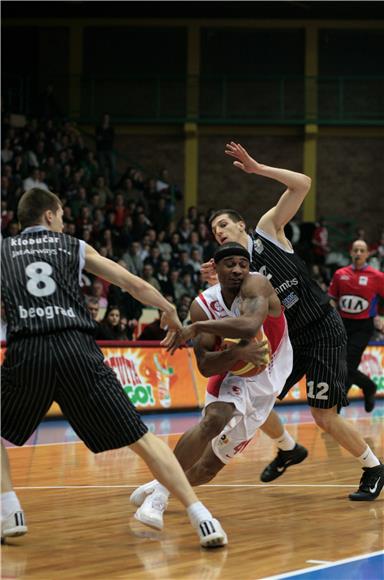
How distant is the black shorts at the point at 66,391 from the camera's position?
6.25m

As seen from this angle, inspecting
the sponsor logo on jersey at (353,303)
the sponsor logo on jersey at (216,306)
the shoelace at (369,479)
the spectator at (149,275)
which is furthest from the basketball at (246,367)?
the spectator at (149,275)

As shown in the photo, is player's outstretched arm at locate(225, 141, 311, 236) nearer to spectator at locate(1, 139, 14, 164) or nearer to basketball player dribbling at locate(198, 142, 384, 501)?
basketball player dribbling at locate(198, 142, 384, 501)

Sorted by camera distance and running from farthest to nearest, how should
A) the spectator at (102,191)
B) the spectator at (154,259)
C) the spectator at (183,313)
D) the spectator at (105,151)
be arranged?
the spectator at (105,151) < the spectator at (102,191) < the spectator at (154,259) < the spectator at (183,313)

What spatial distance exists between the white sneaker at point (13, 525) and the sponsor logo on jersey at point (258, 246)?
9.22 ft

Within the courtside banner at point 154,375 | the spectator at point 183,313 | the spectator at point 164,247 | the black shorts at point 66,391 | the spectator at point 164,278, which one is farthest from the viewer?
the spectator at point 164,247

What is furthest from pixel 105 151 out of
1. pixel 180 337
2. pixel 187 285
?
pixel 180 337

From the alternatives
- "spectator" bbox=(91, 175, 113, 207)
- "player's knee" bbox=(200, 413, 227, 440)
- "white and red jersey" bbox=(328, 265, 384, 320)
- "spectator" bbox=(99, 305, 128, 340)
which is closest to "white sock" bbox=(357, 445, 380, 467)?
"player's knee" bbox=(200, 413, 227, 440)

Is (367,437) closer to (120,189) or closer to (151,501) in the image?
(151,501)

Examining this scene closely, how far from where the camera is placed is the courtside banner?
15.8 m

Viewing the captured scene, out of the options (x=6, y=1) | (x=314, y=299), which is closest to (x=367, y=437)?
(x=314, y=299)

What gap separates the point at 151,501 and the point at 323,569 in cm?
146

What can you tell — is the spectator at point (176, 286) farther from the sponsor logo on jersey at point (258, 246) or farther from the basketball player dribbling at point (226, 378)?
the basketball player dribbling at point (226, 378)

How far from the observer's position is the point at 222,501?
824 cm

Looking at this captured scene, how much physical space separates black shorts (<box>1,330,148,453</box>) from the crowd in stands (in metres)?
10.9
